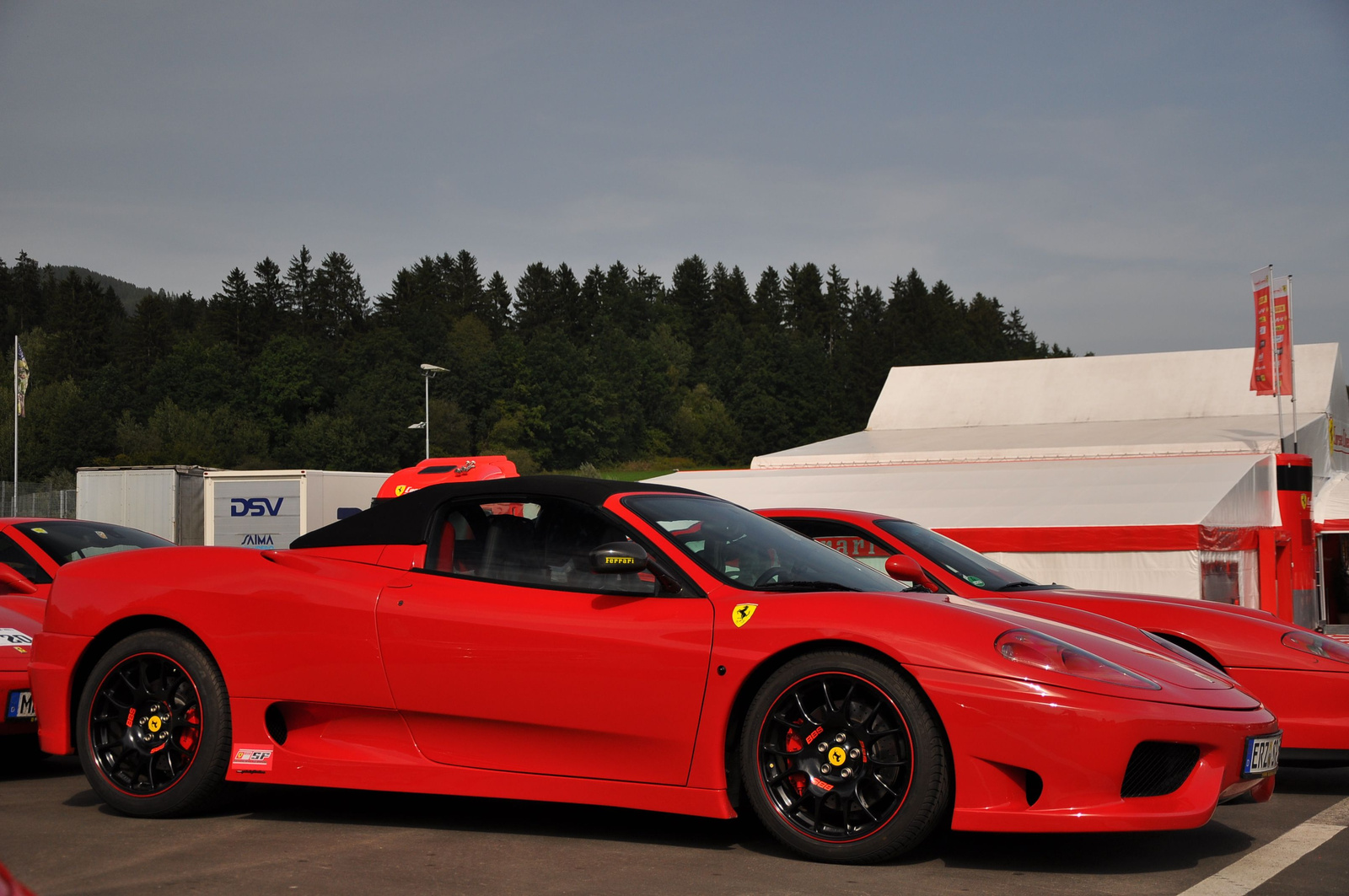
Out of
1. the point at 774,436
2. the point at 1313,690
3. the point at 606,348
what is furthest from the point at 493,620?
the point at 606,348

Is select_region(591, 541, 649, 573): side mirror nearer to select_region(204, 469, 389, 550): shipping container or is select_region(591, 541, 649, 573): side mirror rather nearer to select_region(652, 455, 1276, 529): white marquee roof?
select_region(652, 455, 1276, 529): white marquee roof

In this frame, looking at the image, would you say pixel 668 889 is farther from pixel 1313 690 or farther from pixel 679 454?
pixel 679 454

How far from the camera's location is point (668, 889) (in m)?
3.73

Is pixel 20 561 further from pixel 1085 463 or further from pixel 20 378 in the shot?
pixel 20 378

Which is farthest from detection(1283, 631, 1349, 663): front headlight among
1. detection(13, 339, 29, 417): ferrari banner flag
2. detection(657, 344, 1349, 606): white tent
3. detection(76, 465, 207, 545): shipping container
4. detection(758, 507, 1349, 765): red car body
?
detection(13, 339, 29, 417): ferrari banner flag

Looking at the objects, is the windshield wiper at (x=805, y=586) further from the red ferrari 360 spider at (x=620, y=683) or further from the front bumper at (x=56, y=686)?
the front bumper at (x=56, y=686)

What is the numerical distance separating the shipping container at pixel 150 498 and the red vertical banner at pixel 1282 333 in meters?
23.9

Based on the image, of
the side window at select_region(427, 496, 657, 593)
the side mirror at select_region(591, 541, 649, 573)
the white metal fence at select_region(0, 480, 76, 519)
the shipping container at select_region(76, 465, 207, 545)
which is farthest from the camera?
the white metal fence at select_region(0, 480, 76, 519)

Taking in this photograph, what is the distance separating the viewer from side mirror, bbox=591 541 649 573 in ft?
14.2

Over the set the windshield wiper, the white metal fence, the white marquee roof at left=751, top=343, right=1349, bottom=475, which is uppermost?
the white marquee roof at left=751, top=343, right=1349, bottom=475

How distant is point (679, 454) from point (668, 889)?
353 ft

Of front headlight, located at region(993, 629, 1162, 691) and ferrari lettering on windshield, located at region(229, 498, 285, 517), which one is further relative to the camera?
ferrari lettering on windshield, located at region(229, 498, 285, 517)

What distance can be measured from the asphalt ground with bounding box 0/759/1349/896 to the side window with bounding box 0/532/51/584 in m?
2.89

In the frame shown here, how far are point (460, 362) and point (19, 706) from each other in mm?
101023
